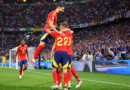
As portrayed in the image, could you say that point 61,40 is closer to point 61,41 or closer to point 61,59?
point 61,41

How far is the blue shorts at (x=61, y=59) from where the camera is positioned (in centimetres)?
492

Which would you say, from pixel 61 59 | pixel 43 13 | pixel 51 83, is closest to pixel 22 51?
pixel 51 83

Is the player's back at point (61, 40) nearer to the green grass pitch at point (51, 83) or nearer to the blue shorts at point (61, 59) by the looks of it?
the blue shorts at point (61, 59)

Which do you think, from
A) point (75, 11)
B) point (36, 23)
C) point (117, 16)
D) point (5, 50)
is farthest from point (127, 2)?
point (5, 50)

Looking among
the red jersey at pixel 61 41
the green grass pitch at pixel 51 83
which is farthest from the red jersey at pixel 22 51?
the red jersey at pixel 61 41

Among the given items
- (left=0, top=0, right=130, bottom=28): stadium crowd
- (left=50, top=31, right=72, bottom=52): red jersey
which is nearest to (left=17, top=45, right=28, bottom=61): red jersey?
(left=50, top=31, right=72, bottom=52): red jersey

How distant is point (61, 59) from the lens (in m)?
5.01

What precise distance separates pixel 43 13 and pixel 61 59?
43279 mm

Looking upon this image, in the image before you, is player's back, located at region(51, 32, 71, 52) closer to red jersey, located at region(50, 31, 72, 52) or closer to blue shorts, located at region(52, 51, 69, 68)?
red jersey, located at region(50, 31, 72, 52)

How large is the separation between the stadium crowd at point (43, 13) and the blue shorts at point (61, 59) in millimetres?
31458

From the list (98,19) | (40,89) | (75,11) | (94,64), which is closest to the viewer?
(40,89)

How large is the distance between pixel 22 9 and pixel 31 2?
5000mm

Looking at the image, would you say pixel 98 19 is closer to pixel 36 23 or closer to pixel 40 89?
Result: pixel 36 23

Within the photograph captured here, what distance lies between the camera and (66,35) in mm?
4957
